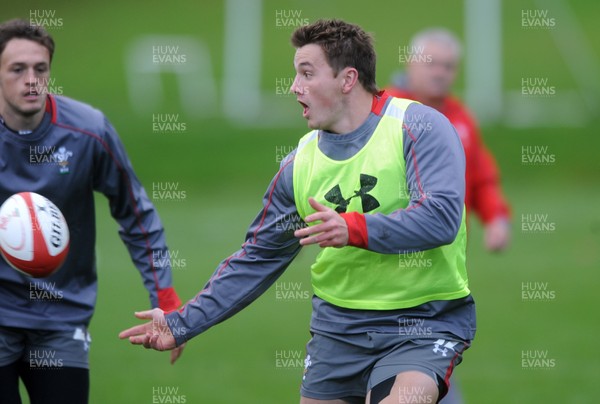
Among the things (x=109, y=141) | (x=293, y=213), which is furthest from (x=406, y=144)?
(x=109, y=141)

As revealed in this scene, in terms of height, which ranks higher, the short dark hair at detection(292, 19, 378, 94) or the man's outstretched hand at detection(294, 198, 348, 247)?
the short dark hair at detection(292, 19, 378, 94)

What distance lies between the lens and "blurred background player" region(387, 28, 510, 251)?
8.43 m

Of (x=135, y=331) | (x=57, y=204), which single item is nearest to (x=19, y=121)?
(x=57, y=204)

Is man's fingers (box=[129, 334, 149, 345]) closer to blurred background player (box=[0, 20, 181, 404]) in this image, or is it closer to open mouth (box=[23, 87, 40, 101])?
blurred background player (box=[0, 20, 181, 404])

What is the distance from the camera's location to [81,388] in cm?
633

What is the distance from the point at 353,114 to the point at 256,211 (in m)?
13.8

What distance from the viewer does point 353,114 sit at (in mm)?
5746

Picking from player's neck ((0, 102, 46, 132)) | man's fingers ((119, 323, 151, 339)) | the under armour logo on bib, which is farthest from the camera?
player's neck ((0, 102, 46, 132))

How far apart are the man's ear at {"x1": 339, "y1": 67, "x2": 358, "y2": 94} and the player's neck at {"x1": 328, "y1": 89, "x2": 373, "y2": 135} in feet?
0.15

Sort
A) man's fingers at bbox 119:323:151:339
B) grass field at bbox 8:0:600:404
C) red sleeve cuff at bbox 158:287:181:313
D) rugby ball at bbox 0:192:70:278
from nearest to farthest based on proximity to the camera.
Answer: man's fingers at bbox 119:323:151:339 < rugby ball at bbox 0:192:70:278 < red sleeve cuff at bbox 158:287:181:313 < grass field at bbox 8:0:600:404

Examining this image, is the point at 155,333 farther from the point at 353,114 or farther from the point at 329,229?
the point at 353,114

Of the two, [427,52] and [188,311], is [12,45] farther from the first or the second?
[427,52]

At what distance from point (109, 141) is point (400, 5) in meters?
26.2

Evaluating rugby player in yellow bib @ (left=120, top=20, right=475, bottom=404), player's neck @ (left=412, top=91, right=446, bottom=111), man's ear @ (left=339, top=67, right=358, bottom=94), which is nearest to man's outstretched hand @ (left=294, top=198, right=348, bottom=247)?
rugby player in yellow bib @ (left=120, top=20, right=475, bottom=404)
